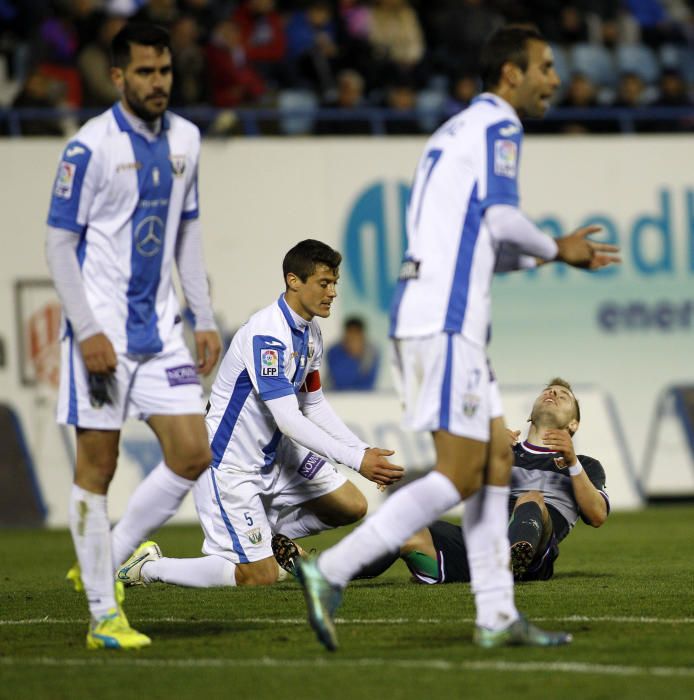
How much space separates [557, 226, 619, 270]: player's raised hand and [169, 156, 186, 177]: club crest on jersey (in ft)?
5.19

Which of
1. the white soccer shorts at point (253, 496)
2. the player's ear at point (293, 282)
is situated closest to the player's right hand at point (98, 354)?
the white soccer shorts at point (253, 496)

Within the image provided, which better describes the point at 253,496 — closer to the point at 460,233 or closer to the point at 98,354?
the point at 98,354

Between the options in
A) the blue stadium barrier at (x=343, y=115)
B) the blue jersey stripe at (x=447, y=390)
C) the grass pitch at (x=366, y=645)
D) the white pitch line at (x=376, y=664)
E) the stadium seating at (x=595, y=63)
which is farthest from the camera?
the stadium seating at (x=595, y=63)

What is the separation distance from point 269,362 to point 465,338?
247cm

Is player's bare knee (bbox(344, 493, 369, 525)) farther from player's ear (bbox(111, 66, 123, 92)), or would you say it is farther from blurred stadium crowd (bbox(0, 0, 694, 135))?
blurred stadium crowd (bbox(0, 0, 694, 135))

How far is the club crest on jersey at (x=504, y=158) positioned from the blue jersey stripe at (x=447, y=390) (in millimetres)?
646

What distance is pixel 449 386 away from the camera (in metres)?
5.72

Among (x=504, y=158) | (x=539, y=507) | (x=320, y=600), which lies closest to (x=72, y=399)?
(x=320, y=600)

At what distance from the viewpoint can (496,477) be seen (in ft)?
19.4

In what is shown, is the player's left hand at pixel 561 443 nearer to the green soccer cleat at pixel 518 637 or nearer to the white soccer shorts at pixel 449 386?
the green soccer cleat at pixel 518 637

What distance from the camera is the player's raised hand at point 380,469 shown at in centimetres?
735

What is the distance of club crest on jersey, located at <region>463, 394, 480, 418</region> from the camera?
5719 mm

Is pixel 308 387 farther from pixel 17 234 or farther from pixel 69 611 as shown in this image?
pixel 17 234

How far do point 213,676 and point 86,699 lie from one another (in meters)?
0.54
